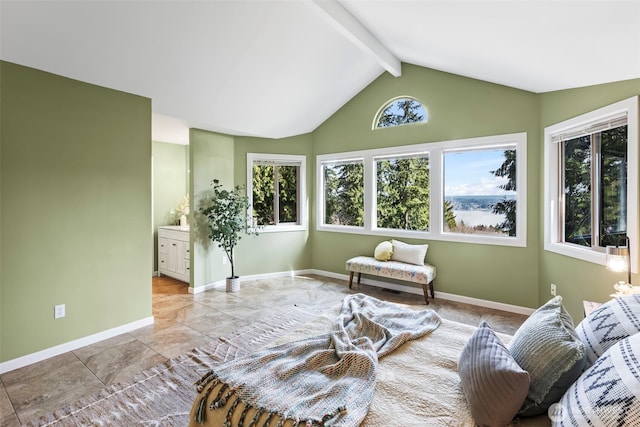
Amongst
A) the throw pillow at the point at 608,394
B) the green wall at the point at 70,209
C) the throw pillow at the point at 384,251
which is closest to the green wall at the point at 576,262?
the throw pillow at the point at 384,251

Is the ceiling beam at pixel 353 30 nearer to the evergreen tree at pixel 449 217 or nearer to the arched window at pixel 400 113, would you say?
Result: the arched window at pixel 400 113

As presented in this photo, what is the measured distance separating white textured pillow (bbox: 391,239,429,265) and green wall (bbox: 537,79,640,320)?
1.38 meters

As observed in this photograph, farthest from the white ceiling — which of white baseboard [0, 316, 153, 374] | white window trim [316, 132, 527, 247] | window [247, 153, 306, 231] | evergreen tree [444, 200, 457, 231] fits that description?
white baseboard [0, 316, 153, 374]

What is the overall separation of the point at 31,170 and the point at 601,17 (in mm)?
4362

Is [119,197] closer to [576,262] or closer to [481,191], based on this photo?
[481,191]

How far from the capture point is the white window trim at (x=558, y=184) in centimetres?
244

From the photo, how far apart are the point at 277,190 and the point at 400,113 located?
8.02ft

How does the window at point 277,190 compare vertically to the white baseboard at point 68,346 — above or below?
above

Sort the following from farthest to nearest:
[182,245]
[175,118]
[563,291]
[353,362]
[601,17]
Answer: [182,245]
[175,118]
[563,291]
[601,17]
[353,362]

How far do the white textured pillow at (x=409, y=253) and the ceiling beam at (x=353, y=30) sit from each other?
251cm

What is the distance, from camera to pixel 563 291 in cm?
332

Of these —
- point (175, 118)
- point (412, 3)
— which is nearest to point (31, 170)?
point (175, 118)

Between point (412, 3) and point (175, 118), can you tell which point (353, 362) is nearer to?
point (412, 3)

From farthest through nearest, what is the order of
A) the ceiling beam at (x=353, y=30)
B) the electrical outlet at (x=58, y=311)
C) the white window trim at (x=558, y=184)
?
the ceiling beam at (x=353, y=30) < the electrical outlet at (x=58, y=311) < the white window trim at (x=558, y=184)
